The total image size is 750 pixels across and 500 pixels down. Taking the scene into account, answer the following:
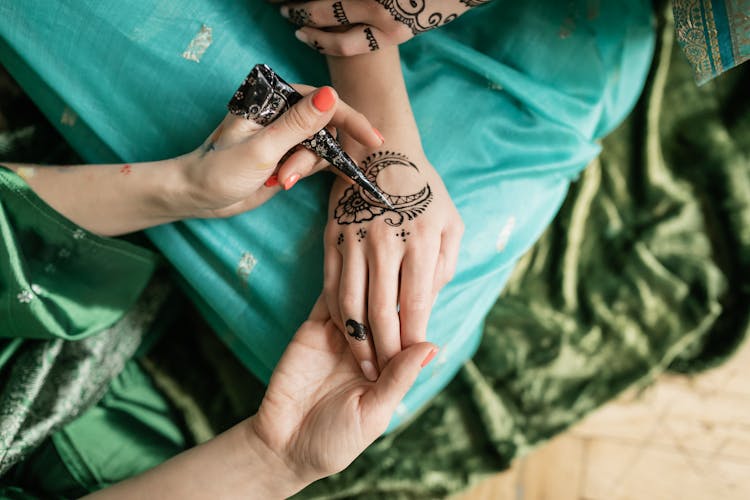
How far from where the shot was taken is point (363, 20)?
26.6 inches

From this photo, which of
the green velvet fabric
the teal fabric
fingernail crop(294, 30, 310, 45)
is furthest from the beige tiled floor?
fingernail crop(294, 30, 310, 45)

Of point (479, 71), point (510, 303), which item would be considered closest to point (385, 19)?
point (479, 71)

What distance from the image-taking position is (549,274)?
113 cm

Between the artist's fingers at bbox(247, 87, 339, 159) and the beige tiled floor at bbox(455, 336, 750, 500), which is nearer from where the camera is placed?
the artist's fingers at bbox(247, 87, 339, 159)

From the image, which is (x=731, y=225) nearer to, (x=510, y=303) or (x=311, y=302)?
(x=510, y=303)

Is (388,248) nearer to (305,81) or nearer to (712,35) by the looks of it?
(305,81)

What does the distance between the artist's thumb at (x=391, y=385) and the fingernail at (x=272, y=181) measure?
0.26m

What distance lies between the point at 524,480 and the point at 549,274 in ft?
1.29

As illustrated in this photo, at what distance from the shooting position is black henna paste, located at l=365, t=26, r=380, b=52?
0.68 meters

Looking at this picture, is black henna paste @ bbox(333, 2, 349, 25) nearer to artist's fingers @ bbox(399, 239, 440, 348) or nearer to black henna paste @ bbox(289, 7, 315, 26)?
black henna paste @ bbox(289, 7, 315, 26)

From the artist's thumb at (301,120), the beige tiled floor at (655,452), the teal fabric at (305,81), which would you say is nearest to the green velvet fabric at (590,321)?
the beige tiled floor at (655,452)

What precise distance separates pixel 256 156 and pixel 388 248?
0.61ft

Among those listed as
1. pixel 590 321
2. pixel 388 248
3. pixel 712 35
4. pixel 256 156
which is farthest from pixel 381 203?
pixel 590 321

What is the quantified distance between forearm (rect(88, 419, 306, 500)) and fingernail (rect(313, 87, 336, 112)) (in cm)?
39
